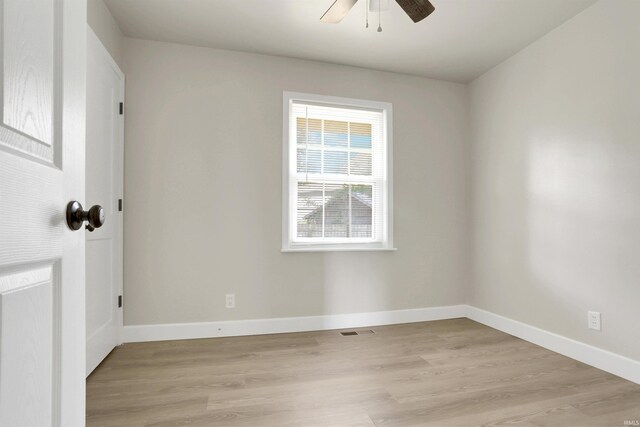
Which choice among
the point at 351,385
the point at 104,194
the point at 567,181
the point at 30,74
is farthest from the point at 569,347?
the point at 104,194

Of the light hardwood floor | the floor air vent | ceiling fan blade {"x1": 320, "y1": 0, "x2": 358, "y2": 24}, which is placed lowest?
the floor air vent

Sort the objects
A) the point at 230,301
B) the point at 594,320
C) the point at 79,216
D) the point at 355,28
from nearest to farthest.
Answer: the point at 79,216 < the point at 594,320 < the point at 355,28 < the point at 230,301

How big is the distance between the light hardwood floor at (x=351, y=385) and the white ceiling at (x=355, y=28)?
2.61 metres

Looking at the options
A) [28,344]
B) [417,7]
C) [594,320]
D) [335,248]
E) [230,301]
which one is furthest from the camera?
[335,248]

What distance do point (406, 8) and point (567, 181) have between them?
1838 millimetres

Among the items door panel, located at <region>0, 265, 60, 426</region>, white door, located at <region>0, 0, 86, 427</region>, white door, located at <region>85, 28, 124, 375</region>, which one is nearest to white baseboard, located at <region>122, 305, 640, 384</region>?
white door, located at <region>85, 28, 124, 375</region>

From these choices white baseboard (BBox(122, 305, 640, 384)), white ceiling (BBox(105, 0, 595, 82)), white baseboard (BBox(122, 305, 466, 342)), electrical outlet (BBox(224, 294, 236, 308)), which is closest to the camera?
white baseboard (BBox(122, 305, 640, 384))

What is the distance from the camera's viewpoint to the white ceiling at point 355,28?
8.18 ft

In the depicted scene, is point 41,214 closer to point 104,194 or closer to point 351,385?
point 351,385

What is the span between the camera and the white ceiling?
2.49m

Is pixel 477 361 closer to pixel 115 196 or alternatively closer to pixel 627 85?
pixel 627 85

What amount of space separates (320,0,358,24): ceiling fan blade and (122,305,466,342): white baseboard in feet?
8.19

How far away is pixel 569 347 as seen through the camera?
2.60 meters

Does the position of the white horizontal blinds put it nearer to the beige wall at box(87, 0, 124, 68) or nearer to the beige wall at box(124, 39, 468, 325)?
the beige wall at box(124, 39, 468, 325)
